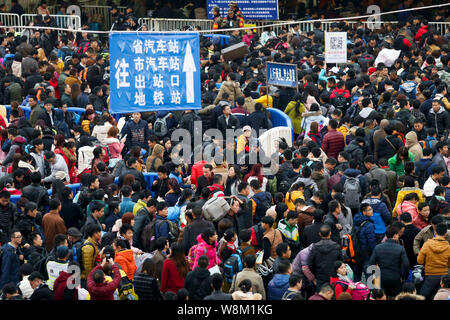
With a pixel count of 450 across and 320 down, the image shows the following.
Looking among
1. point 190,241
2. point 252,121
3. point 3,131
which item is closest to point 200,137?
point 252,121

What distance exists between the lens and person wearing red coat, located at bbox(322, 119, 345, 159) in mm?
15867

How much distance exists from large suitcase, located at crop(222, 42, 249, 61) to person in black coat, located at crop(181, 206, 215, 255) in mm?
10599

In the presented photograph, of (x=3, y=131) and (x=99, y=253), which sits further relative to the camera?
(x=3, y=131)

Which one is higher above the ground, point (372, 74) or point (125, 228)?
point (372, 74)

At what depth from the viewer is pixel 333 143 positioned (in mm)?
15875

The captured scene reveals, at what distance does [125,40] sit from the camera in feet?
45.9

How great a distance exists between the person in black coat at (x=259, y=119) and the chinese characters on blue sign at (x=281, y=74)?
1.02 m

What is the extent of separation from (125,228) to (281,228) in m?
2.04

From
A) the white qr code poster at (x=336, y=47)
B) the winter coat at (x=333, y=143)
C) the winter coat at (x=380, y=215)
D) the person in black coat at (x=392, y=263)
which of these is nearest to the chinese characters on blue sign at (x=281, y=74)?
the white qr code poster at (x=336, y=47)

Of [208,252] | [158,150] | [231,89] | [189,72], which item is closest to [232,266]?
[208,252]

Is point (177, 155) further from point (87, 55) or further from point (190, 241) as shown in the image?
point (87, 55)

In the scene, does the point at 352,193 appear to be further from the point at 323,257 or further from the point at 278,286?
the point at 278,286

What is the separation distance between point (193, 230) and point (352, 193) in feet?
8.79

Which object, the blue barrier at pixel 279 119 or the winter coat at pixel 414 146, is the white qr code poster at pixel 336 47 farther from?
the winter coat at pixel 414 146
